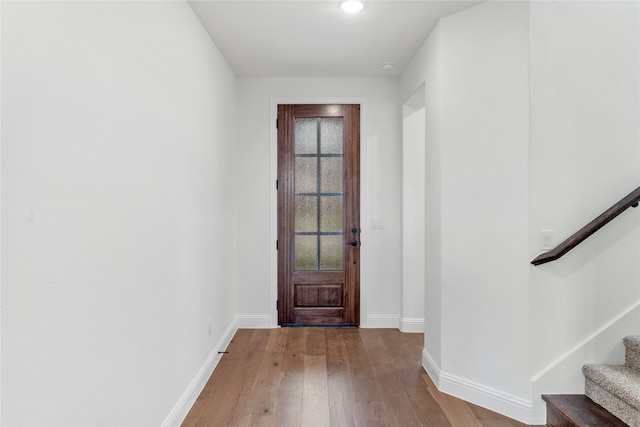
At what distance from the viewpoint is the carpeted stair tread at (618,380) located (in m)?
1.82

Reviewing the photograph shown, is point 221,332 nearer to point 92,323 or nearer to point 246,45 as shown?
point 92,323

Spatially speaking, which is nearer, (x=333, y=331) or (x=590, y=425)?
(x=590, y=425)

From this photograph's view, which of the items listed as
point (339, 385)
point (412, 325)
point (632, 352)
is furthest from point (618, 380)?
point (412, 325)

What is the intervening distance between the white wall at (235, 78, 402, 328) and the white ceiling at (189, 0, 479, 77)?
200 millimetres

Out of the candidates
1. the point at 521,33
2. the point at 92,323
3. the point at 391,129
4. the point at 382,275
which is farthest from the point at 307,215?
the point at 92,323

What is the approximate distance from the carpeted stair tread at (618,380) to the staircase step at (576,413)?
13 centimetres

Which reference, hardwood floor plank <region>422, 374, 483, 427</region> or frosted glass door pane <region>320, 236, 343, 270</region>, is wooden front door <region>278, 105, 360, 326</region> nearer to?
frosted glass door pane <region>320, 236, 343, 270</region>

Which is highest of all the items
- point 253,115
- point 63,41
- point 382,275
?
point 253,115

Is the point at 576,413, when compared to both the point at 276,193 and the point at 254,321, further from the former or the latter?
the point at 276,193

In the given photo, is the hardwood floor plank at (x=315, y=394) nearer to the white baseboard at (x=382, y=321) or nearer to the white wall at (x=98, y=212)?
the white wall at (x=98, y=212)

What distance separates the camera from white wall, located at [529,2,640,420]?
2.10 m

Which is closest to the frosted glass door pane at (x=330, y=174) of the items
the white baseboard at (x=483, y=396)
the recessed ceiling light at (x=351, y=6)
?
the recessed ceiling light at (x=351, y=6)

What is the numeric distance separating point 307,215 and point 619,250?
2.51 metres

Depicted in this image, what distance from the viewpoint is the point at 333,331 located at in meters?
3.66
